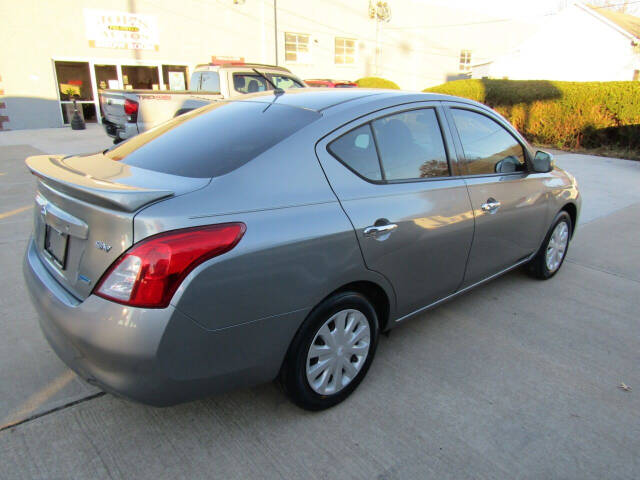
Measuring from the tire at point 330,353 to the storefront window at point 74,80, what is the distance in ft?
59.3

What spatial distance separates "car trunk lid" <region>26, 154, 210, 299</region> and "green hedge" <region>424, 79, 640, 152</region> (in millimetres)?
12844

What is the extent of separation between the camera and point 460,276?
3.16 m

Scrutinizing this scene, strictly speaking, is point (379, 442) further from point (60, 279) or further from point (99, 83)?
point (99, 83)

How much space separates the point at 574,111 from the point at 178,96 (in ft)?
33.9

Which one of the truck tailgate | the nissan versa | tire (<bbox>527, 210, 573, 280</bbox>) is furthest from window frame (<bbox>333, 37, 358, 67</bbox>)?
the nissan versa

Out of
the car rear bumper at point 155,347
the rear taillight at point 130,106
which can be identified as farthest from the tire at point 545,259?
the rear taillight at point 130,106

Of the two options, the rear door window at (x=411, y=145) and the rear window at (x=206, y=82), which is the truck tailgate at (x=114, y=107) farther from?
the rear door window at (x=411, y=145)

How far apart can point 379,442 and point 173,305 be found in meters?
1.24

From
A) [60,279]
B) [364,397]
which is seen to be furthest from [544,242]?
[60,279]

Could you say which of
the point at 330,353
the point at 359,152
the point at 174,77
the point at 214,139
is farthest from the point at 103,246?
the point at 174,77

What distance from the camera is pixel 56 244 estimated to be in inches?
87.9

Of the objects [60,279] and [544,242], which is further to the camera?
[544,242]

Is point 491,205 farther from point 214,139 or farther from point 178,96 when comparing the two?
point 178,96

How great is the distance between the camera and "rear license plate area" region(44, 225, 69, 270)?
84.2 inches
